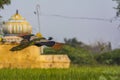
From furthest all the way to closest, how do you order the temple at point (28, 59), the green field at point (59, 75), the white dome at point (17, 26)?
the white dome at point (17, 26), the temple at point (28, 59), the green field at point (59, 75)

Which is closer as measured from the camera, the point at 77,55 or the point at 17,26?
the point at 17,26

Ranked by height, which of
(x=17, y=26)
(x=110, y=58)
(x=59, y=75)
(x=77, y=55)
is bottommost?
(x=110, y=58)

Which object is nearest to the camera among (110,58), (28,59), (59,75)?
(59,75)

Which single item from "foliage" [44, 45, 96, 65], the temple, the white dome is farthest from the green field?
"foliage" [44, 45, 96, 65]

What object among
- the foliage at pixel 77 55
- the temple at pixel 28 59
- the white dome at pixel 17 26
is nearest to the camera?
the temple at pixel 28 59

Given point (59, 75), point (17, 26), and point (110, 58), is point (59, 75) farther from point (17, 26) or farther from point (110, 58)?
point (110, 58)

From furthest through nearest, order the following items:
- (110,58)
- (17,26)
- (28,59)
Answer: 1. (110,58)
2. (17,26)
3. (28,59)

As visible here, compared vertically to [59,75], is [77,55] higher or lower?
lower

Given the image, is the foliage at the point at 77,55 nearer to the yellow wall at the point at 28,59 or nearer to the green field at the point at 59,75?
the yellow wall at the point at 28,59

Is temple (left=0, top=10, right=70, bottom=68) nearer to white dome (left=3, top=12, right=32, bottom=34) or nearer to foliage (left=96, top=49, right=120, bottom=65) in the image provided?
white dome (left=3, top=12, right=32, bottom=34)

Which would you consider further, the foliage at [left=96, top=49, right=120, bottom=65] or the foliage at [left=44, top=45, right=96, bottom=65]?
the foliage at [left=96, top=49, right=120, bottom=65]

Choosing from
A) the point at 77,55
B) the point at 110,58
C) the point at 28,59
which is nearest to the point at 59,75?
the point at 28,59

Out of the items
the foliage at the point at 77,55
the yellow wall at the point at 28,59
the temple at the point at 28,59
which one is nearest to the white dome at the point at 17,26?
the foliage at the point at 77,55

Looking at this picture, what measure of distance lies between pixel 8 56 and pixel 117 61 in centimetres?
2115
